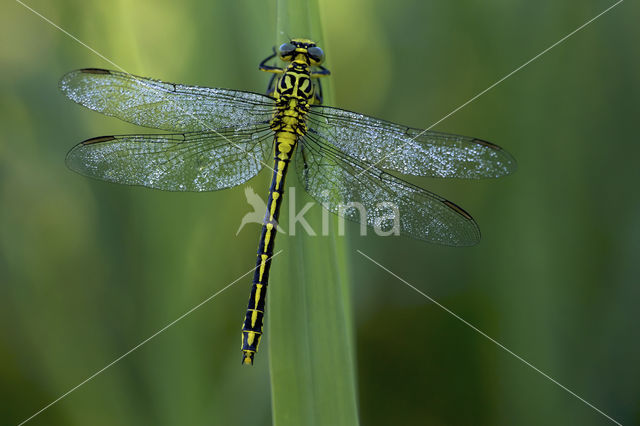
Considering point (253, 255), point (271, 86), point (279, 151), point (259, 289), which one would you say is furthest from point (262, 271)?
point (271, 86)

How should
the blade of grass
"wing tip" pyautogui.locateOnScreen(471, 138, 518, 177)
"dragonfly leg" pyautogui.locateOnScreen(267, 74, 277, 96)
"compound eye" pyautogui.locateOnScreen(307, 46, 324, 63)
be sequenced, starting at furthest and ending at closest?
"dragonfly leg" pyautogui.locateOnScreen(267, 74, 277, 96)
"compound eye" pyautogui.locateOnScreen(307, 46, 324, 63)
"wing tip" pyautogui.locateOnScreen(471, 138, 518, 177)
the blade of grass

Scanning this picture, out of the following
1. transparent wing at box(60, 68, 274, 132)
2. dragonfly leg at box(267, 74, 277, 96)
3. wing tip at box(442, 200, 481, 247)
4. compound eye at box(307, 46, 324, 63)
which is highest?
compound eye at box(307, 46, 324, 63)

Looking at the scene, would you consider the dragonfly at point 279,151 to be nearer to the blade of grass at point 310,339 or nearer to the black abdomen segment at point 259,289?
the black abdomen segment at point 259,289

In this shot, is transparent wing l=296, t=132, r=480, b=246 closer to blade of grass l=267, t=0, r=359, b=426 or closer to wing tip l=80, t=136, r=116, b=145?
blade of grass l=267, t=0, r=359, b=426

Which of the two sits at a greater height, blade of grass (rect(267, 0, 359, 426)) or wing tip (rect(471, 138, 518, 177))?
wing tip (rect(471, 138, 518, 177))

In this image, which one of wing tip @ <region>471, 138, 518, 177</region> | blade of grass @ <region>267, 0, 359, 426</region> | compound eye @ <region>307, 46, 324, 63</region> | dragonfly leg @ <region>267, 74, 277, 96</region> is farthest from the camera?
dragonfly leg @ <region>267, 74, 277, 96</region>

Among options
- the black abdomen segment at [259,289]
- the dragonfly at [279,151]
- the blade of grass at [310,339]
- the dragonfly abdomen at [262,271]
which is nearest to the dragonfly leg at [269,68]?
the dragonfly at [279,151]

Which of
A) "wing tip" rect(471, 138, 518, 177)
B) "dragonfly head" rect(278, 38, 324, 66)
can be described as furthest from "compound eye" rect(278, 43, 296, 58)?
"wing tip" rect(471, 138, 518, 177)
